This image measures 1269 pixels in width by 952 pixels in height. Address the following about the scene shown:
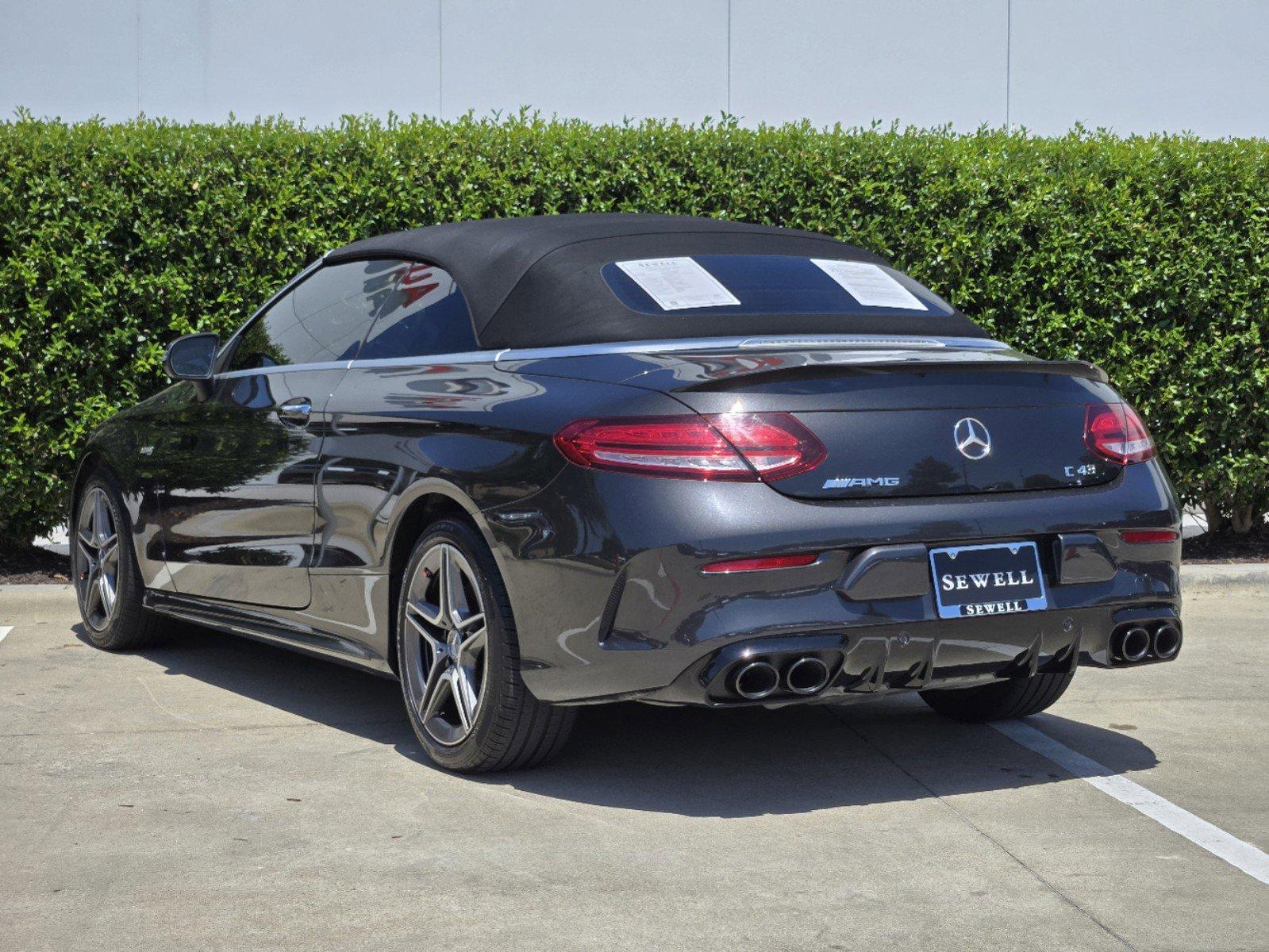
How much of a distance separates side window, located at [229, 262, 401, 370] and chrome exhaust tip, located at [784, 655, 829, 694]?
1.98 meters

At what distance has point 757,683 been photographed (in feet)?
13.6

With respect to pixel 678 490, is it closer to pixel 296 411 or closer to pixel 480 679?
pixel 480 679

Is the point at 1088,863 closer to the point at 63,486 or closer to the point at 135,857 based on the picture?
the point at 135,857

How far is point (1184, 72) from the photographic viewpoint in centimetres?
1436

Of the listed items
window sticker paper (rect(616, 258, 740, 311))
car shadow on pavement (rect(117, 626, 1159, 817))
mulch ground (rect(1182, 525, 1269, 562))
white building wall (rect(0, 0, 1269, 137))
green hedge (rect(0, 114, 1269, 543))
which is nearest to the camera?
car shadow on pavement (rect(117, 626, 1159, 817))

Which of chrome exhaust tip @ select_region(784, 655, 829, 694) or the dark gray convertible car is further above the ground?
the dark gray convertible car

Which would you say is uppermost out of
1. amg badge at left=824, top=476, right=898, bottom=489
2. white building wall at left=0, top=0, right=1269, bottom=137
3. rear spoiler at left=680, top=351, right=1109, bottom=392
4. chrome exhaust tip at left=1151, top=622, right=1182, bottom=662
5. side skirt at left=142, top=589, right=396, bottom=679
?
white building wall at left=0, top=0, right=1269, bottom=137

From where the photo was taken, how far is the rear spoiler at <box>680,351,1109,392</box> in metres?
4.20

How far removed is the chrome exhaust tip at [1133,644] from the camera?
178 inches

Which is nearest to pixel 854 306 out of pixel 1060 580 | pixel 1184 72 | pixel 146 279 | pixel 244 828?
pixel 1060 580

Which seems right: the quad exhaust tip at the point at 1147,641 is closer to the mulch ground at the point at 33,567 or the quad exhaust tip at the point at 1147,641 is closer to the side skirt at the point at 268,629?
the side skirt at the point at 268,629

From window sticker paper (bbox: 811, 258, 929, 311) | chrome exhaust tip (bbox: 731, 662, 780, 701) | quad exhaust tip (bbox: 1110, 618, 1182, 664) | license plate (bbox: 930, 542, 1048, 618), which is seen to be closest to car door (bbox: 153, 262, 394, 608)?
window sticker paper (bbox: 811, 258, 929, 311)

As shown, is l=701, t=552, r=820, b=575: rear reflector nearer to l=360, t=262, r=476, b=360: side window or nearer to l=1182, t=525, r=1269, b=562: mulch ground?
l=360, t=262, r=476, b=360: side window

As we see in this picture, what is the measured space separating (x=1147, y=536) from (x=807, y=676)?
108 centimetres
